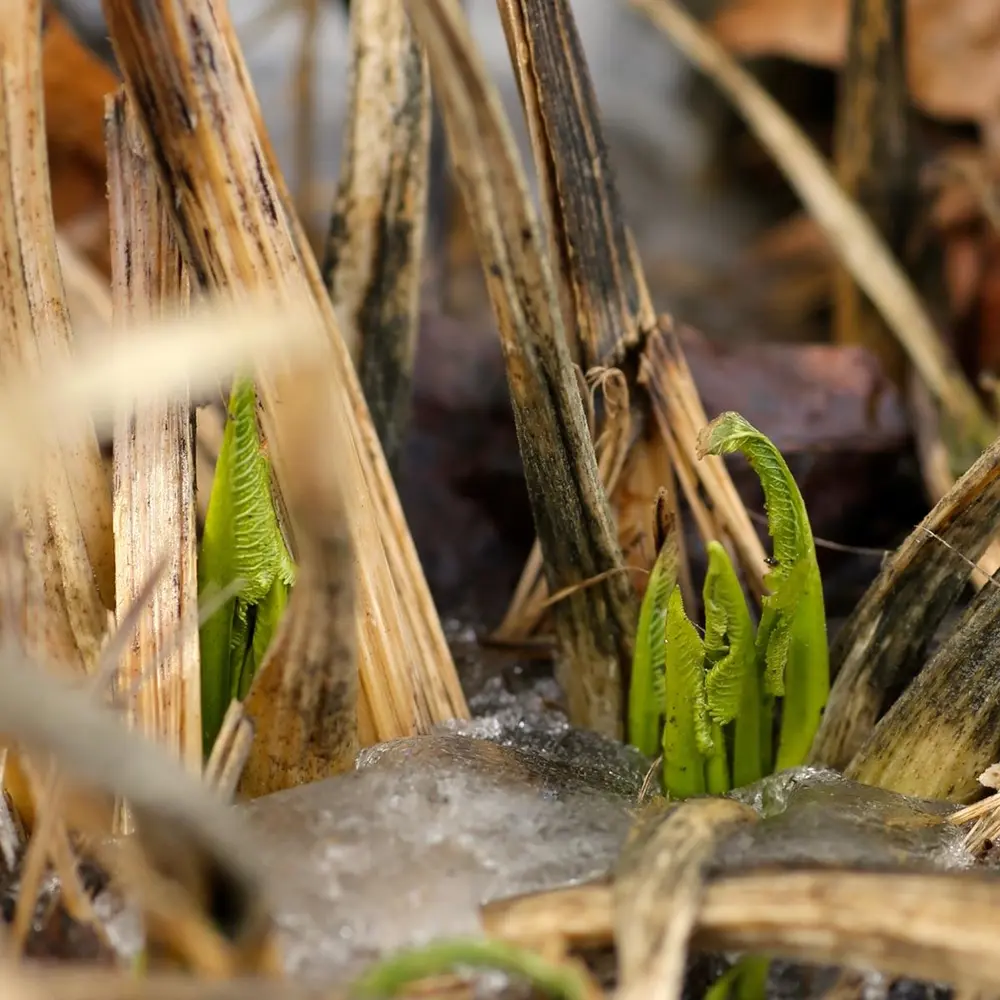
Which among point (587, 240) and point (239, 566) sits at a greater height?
point (587, 240)

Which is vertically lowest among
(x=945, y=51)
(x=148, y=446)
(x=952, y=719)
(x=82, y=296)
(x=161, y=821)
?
(x=952, y=719)

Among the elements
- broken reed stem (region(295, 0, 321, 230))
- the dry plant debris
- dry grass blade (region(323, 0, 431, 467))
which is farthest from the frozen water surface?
the dry plant debris

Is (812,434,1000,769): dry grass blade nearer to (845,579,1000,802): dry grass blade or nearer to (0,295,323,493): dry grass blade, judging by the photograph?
(845,579,1000,802): dry grass blade

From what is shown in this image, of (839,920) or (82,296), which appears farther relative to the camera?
(82,296)

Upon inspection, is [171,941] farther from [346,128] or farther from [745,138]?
[745,138]

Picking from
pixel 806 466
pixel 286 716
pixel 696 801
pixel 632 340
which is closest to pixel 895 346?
pixel 806 466

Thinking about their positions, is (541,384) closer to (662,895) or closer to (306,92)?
(662,895)

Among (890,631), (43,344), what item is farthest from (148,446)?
(890,631)

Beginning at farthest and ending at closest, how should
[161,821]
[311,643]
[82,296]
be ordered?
[82,296] < [311,643] < [161,821]
